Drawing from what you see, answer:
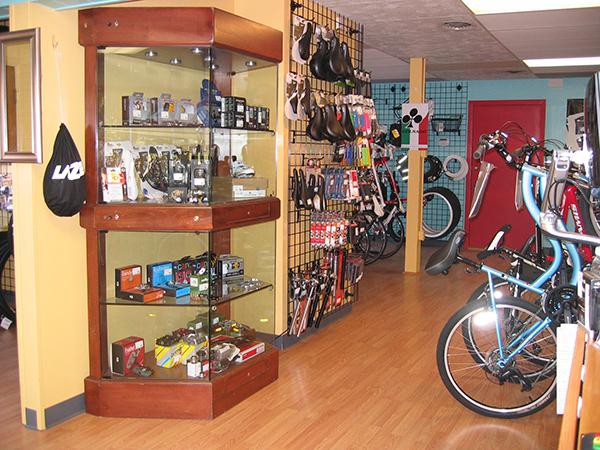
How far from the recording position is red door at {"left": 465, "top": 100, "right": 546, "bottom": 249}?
9172 millimetres

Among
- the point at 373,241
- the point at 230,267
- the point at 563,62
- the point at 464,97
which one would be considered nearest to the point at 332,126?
the point at 230,267

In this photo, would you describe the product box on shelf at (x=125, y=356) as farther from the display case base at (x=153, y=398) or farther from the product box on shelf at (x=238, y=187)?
the product box on shelf at (x=238, y=187)

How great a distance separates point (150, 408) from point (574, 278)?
92.7 inches

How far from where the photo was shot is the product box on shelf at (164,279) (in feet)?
11.6

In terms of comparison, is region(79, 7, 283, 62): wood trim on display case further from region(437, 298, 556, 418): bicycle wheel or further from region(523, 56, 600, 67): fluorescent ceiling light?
region(523, 56, 600, 67): fluorescent ceiling light

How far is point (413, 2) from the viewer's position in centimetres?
462

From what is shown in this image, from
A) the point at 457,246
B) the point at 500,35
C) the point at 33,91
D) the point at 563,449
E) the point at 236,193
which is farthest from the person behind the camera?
the point at 500,35

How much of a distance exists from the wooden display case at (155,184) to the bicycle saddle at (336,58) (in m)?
1.09

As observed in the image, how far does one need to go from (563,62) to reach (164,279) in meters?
5.94

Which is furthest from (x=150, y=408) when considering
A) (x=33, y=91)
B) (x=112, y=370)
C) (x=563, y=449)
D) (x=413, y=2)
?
(x=413, y=2)

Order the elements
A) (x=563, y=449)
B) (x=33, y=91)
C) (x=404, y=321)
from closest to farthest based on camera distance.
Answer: (x=563, y=449)
(x=33, y=91)
(x=404, y=321)

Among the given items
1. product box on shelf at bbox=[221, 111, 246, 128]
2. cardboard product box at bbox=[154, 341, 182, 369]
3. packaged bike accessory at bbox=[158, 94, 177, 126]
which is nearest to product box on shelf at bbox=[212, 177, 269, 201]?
product box on shelf at bbox=[221, 111, 246, 128]

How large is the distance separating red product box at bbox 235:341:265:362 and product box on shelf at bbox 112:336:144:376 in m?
0.56

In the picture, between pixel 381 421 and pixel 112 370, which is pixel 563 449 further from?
pixel 112 370
